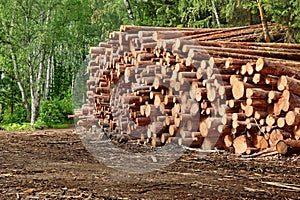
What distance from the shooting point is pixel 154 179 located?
15.6 ft

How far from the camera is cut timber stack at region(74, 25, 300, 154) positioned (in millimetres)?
7023

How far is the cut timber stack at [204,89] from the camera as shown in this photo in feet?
23.0

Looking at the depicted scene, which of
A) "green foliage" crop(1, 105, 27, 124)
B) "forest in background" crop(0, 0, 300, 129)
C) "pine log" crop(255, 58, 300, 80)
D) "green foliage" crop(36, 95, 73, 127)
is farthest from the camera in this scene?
"green foliage" crop(1, 105, 27, 124)

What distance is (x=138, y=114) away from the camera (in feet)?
31.1

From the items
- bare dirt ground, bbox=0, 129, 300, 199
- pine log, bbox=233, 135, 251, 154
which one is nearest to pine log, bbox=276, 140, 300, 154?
bare dirt ground, bbox=0, 129, 300, 199

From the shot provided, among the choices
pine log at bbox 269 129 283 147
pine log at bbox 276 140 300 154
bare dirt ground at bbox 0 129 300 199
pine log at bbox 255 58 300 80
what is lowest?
bare dirt ground at bbox 0 129 300 199

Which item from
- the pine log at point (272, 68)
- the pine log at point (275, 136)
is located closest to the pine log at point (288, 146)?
the pine log at point (275, 136)

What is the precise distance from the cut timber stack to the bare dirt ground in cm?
64

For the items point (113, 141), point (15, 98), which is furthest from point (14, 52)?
point (113, 141)

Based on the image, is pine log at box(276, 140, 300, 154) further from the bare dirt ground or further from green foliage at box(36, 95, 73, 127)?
green foliage at box(36, 95, 73, 127)

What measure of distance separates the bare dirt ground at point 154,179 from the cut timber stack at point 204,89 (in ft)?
2.10

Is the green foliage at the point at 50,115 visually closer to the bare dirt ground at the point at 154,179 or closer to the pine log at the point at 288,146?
the bare dirt ground at the point at 154,179

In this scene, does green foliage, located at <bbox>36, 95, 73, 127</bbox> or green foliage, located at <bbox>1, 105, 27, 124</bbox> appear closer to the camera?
green foliage, located at <bbox>36, 95, 73, 127</bbox>

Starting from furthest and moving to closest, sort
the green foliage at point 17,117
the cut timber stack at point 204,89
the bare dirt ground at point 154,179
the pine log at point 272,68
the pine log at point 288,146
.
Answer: the green foliage at point 17,117 → the cut timber stack at point 204,89 → the pine log at point 272,68 → the pine log at point 288,146 → the bare dirt ground at point 154,179
